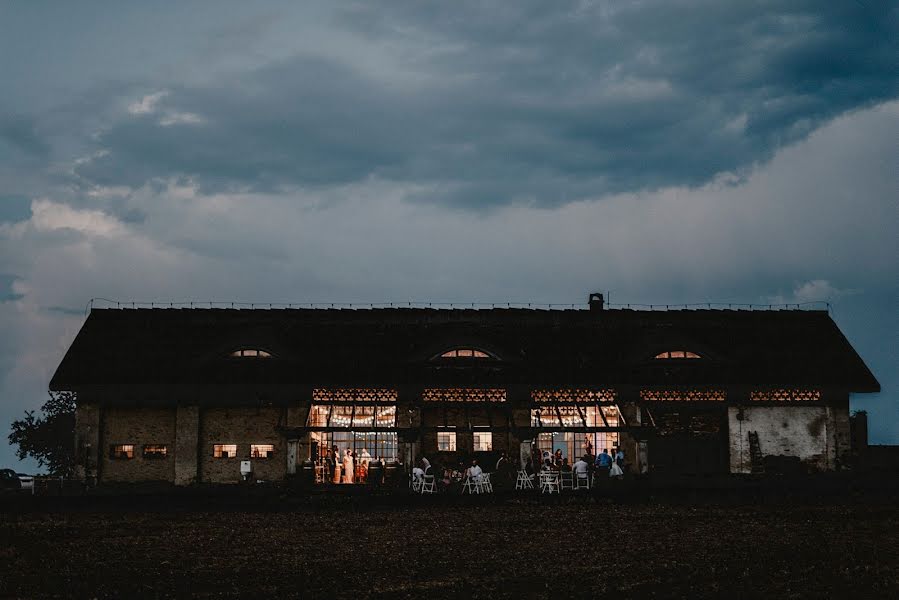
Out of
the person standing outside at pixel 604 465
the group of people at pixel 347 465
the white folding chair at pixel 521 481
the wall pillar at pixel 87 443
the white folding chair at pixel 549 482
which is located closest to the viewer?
the white folding chair at pixel 549 482

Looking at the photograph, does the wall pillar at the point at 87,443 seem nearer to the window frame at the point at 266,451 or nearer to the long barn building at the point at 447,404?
the long barn building at the point at 447,404

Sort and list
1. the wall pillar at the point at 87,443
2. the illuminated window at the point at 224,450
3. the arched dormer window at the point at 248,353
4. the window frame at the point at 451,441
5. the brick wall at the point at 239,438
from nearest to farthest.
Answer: the wall pillar at the point at 87,443 → the brick wall at the point at 239,438 → the illuminated window at the point at 224,450 → the window frame at the point at 451,441 → the arched dormer window at the point at 248,353

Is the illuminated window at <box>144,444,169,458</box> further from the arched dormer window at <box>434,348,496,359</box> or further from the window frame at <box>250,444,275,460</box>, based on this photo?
the arched dormer window at <box>434,348,496,359</box>

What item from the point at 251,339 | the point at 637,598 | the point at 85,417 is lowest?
the point at 637,598

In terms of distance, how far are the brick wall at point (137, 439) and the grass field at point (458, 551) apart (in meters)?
8.50

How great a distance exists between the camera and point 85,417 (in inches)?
1276

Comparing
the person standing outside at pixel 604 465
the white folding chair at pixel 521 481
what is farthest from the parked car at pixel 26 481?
the person standing outside at pixel 604 465

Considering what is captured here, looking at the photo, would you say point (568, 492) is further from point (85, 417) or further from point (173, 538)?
point (85, 417)

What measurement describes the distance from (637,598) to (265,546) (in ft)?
24.9

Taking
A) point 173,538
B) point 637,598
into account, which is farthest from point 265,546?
point 637,598

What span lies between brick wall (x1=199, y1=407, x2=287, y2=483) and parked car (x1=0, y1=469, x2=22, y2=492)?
8.48 m

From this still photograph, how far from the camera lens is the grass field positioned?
13586mm

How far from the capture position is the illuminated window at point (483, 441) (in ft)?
108

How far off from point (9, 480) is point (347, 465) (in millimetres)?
14567
